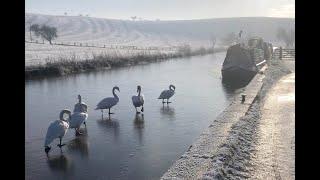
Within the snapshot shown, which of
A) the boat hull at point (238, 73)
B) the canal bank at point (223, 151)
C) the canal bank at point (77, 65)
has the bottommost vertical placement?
the canal bank at point (223, 151)

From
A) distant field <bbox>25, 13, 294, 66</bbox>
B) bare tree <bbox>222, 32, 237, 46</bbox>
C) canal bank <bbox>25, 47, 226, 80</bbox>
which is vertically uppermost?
distant field <bbox>25, 13, 294, 66</bbox>

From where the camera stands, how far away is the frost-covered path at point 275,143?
7.30 meters

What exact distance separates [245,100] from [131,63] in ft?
70.4

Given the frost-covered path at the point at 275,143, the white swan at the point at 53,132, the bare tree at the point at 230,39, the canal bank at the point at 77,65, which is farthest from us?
the bare tree at the point at 230,39

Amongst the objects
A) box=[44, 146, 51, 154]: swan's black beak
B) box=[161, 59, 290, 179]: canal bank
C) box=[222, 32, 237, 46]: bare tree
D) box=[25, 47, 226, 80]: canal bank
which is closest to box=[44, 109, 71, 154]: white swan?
box=[44, 146, 51, 154]: swan's black beak

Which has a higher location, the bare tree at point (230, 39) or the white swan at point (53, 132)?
the bare tree at point (230, 39)

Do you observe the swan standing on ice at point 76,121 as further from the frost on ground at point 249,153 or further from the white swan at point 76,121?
the frost on ground at point 249,153

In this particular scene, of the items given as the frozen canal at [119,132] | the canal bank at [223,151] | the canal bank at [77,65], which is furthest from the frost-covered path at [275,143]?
the canal bank at [77,65]

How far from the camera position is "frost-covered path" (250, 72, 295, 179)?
23.9ft

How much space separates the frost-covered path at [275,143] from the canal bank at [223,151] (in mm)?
190

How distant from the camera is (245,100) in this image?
49.8 feet

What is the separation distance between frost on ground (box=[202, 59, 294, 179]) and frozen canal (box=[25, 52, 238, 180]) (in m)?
1.04

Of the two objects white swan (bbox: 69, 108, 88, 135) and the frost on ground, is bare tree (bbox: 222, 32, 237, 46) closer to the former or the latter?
the frost on ground
